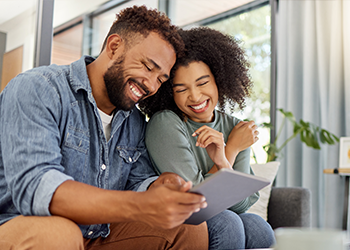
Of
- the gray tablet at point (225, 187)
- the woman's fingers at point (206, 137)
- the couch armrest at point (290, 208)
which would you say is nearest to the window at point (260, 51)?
the couch armrest at point (290, 208)

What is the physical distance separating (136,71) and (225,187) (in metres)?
0.57

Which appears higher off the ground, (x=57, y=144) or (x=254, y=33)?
(x=254, y=33)

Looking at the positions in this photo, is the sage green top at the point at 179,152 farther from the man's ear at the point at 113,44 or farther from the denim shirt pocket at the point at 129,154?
the man's ear at the point at 113,44

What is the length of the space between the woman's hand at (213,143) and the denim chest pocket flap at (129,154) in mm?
237

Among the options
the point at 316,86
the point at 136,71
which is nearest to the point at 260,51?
the point at 316,86

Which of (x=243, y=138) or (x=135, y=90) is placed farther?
(x=243, y=138)

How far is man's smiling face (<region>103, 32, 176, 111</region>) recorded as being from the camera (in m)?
1.15

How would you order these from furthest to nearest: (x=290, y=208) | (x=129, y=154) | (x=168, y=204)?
(x=290, y=208), (x=129, y=154), (x=168, y=204)

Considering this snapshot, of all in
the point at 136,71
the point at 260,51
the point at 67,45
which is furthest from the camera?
the point at 260,51

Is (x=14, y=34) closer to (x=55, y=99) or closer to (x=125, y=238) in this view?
(x=55, y=99)

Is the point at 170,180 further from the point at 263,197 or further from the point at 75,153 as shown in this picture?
the point at 263,197

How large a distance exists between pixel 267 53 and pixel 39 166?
2.71 meters

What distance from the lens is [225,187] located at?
2.40 ft

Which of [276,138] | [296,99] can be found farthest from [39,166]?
[296,99]
